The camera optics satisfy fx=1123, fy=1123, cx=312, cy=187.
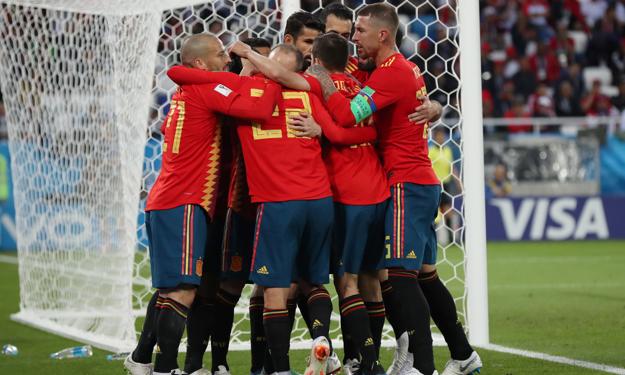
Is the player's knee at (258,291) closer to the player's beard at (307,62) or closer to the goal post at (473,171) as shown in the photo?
the player's beard at (307,62)

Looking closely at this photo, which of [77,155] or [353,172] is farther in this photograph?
[77,155]

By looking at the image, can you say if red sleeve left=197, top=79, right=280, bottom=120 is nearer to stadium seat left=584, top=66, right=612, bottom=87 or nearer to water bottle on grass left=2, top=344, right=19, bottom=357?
water bottle on grass left=2, top=344, right=19, bottom=357

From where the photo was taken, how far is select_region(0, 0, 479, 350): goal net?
8.02m

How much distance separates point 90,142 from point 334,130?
3.78 m

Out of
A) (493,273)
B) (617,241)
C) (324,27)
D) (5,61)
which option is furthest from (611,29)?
(324,27)

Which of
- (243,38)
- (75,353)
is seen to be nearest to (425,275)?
(75,353)

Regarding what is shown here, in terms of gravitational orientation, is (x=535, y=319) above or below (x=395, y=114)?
below

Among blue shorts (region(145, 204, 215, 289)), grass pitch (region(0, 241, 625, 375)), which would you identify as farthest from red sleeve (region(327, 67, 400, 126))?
grass pitch (region(0, 241, 625, 375))

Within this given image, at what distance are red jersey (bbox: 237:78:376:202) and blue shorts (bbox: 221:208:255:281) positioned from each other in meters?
0.35

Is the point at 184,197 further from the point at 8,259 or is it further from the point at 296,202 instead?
the point at 8,259

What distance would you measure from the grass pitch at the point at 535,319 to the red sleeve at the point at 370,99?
1.81m

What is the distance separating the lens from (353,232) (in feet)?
19.3

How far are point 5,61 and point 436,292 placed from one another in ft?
17.0

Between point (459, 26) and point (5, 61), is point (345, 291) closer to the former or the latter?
point (459, 26)
